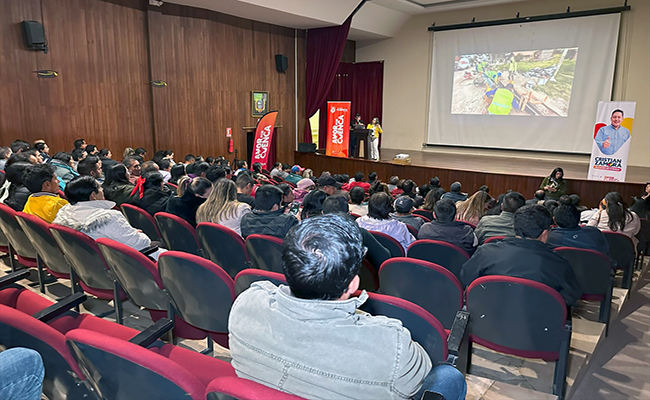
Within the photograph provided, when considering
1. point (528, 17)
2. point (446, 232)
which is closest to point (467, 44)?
point (528, 17)

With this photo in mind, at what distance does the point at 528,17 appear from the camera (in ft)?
37.5

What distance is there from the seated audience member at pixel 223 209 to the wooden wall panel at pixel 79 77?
5.86 m

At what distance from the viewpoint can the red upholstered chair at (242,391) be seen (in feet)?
2.85

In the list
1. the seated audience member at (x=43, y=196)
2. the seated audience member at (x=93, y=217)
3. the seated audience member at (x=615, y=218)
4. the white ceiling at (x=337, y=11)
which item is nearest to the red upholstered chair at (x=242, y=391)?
the seated audience member at (x=93, y=217)

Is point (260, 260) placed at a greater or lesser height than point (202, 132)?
lesser

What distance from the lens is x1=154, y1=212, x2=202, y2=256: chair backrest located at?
10.6ft

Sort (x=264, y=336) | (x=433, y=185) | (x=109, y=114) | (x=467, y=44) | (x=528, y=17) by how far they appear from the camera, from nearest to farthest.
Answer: (x=264, y=336) < (x=433, y=185) < (x=109, y=114) < (x=528, y=17) < (x=467, y=44)

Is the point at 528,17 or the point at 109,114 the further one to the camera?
the point at 528,17

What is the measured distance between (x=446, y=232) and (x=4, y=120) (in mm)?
7502

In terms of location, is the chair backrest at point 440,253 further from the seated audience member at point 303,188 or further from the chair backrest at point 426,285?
the seated audience member at point 303,188

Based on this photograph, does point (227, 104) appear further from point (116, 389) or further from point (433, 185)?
point (116, 389)

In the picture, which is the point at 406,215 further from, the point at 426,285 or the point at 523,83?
the point at 523,83

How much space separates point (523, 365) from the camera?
261cm

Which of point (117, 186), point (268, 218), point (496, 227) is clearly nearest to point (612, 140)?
point (496, 227)
